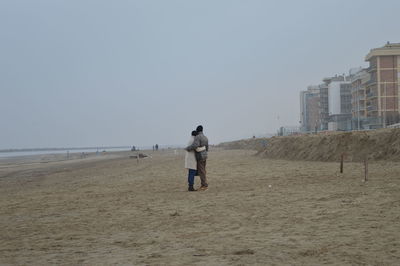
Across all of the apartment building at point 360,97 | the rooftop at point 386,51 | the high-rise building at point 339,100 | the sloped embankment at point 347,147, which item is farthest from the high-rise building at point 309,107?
the sloped embankment at point 347,147

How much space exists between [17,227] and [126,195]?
455cm

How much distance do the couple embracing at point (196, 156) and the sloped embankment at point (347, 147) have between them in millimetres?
10309

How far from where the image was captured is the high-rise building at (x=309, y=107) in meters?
130

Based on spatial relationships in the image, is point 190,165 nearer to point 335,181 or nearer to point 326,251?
point 335,181

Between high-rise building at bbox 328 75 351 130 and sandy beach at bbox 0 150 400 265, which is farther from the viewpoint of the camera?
high-rise building at bbox 328 75 351 130

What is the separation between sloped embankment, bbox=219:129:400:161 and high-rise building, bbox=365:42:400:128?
44.3 meters

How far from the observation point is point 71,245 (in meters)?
6.15

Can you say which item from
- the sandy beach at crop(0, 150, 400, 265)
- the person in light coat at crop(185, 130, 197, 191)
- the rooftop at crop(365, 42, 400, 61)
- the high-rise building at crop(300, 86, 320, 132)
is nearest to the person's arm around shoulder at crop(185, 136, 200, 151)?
the person in light coat at crop(185, 130, 197, 191)

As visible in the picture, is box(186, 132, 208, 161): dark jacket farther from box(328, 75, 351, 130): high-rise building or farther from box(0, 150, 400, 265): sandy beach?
box(328, 75, 351, 130): high-rise building

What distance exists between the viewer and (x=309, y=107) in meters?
136

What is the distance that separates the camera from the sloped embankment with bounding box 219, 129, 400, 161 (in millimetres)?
20622

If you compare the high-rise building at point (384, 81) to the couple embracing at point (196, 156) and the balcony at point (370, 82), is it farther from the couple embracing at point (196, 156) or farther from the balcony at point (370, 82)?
the couple embracing at point (196, 156)

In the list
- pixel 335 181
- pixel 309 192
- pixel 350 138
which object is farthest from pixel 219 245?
pixel 350 138

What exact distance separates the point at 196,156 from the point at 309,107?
5086 inches
